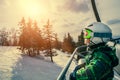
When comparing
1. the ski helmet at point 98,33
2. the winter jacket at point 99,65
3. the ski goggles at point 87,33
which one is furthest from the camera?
the ski goggles at point 87,33

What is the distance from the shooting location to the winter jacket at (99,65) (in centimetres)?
400

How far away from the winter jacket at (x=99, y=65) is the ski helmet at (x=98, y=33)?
175 mm

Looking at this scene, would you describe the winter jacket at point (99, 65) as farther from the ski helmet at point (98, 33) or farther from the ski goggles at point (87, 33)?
the ski goggles at point (87, 33)

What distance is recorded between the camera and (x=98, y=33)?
4789 millimetres

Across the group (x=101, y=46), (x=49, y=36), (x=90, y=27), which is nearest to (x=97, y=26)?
(x=90, y=27)

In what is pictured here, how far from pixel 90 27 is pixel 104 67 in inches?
45.2

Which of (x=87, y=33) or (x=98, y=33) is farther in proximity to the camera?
(x=87, y=33)

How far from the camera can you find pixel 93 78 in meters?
4.03

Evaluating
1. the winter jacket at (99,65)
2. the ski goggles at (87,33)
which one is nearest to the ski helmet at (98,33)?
the ski goggles at (87,33)

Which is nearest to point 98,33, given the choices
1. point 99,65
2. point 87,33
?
point 87,33

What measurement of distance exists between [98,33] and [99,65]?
928 mm

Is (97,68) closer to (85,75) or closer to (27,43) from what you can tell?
(85,75)

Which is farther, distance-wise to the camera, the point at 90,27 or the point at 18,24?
the point at 18,24

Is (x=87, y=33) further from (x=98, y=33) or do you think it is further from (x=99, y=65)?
(x=99, y=65)
